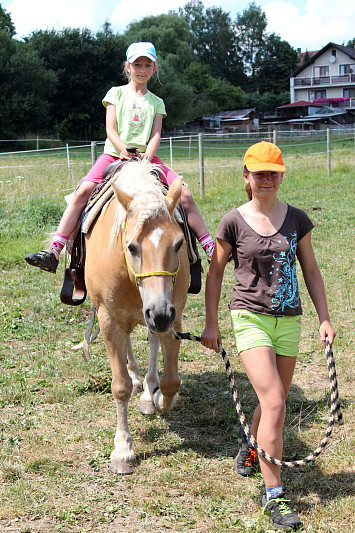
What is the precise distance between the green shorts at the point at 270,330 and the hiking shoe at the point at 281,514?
2.34ft

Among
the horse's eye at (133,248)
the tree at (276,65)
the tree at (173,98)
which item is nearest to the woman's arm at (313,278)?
the horse's eye at (133,248)

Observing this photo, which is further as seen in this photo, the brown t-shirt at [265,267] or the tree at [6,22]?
the tree at [6,22]

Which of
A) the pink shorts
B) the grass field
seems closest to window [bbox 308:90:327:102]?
the grass field

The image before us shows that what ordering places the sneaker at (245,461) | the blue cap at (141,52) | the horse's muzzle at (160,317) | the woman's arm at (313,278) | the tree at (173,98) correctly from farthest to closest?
the tree at (173,98) < the blue cap at (141,52) < the sneaker at (245,461) < the woman's arm at (313,278) < the horse's muzzle at (160,317)

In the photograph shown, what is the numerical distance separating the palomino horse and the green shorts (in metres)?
0.36

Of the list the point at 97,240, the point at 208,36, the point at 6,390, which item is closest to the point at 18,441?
the point at 6,390

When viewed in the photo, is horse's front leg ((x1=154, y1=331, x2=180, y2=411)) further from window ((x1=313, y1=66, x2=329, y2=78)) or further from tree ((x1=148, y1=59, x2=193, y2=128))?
window ((x1=313, y1=66, x2=329, y2=78))

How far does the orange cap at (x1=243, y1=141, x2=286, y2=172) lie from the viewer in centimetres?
278

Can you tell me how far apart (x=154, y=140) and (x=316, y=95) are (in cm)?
7674

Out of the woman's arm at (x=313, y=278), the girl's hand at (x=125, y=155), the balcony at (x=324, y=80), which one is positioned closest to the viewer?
the woman's arm at (x=313, y=278)

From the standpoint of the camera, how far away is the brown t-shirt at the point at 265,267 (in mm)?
2795

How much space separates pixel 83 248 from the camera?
13.4 feet

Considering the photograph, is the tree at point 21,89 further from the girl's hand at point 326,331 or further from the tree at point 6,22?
the girl's hand at point 326,331

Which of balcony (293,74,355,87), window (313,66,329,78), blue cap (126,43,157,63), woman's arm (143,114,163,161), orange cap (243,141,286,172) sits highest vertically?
window (313,66,329,78)
